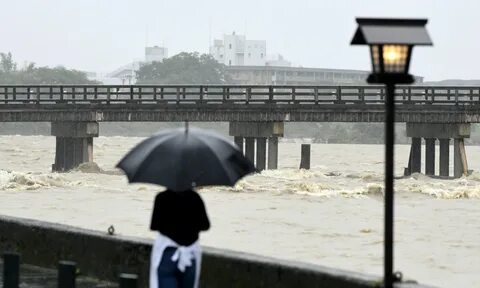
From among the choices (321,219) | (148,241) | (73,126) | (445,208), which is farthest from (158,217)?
(73,126)

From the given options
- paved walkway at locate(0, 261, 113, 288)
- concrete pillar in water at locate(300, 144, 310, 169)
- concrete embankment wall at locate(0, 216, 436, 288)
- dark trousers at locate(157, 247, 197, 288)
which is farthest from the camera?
concrete pillar in water at locate(300, 144, 310, 169)

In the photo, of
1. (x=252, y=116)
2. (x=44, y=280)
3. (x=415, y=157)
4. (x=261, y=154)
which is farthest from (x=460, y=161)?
(x=44, y=280)

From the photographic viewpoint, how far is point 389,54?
7922 mm

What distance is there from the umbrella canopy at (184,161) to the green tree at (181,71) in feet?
505

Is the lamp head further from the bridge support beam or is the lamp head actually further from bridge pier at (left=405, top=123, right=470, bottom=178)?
the bridge support beam

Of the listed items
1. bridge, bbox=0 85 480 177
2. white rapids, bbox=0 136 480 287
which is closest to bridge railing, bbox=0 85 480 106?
bridge, bbox=0 85 480 177

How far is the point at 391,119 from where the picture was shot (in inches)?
312

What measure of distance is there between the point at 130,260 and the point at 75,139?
122 feet

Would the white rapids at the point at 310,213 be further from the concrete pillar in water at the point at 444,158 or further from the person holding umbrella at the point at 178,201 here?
the person holding umbrella at the point at 178,201

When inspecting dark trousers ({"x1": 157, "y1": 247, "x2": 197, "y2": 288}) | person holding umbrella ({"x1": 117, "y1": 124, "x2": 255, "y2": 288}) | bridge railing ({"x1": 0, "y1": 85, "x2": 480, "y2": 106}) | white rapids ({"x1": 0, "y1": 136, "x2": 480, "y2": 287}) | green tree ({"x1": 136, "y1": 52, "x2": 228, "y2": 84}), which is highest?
green tree ({"x1": 136, "y1": 52, "x2": 228, "y2": 84})

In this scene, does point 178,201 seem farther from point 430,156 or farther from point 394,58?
point 430,156

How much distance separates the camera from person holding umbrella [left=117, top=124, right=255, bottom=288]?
798 centimetres

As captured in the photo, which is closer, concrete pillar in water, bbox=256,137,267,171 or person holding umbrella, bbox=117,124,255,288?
person holding umbrella, bbox=117,124,255,288

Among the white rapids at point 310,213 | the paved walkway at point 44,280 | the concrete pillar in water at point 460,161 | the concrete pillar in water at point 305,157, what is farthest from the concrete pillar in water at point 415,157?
the paved walkway at point 44,280
